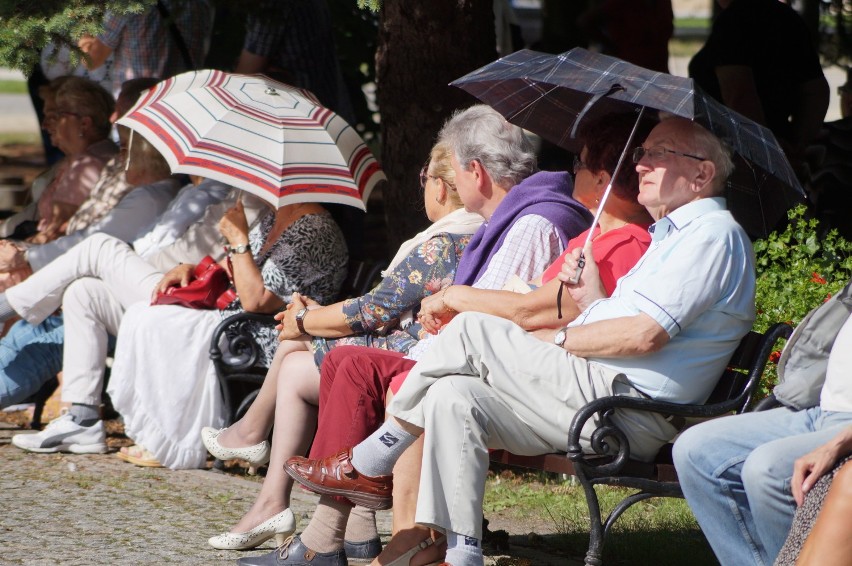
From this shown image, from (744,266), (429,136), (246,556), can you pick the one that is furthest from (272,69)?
(744,266)

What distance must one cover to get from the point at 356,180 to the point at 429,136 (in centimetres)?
112

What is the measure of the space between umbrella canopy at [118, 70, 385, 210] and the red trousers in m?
0.94

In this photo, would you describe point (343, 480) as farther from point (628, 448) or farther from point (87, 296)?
point (87, 296)

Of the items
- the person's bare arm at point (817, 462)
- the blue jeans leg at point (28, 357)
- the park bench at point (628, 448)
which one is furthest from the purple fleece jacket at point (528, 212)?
the blue jeans leg at point (28, 357)

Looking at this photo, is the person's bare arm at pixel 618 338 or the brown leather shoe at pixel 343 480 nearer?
the person's bare arm at pixel 618 338

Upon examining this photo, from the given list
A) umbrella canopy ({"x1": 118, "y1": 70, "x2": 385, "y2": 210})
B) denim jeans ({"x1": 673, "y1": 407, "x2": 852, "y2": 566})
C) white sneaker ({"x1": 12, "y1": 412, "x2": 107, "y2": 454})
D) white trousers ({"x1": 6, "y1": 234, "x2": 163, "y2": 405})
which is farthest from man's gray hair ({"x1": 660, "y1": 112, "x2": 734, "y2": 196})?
white sneaker ({"x1": 12, "y1": 412, "x2": 107, "y2": 454})

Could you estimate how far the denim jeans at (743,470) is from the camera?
333cm

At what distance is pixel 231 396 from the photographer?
586cm

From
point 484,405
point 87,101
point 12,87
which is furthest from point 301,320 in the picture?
point 12,87

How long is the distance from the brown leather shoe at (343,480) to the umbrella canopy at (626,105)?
4.58ft

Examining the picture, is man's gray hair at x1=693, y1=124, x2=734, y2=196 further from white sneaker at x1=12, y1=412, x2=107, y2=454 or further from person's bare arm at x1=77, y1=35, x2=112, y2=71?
person's bare arm at x1=77, y1=35, x2=112, y2=71

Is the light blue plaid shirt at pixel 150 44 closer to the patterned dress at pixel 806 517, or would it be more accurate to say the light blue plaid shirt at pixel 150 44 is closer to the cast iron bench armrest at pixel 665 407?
the cast iron bench armrest at pixel 665 407

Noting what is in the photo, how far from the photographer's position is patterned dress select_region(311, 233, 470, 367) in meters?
4.67

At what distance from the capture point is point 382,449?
4.06m
